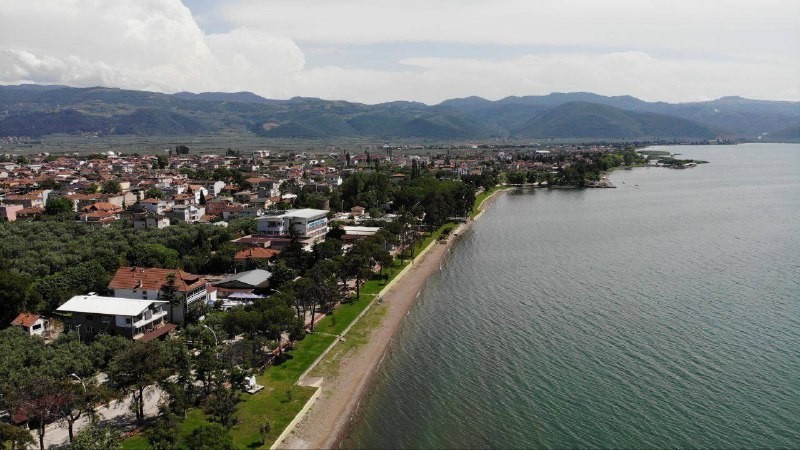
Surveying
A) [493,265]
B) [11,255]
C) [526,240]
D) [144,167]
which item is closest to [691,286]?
[493,265]

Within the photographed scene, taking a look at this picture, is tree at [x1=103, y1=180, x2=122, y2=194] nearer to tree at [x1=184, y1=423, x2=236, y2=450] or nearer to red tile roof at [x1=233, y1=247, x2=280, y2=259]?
red tile roof at [x1=233, y1=247, x2=280, y2=259]

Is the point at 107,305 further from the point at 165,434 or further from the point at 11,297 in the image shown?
the point at 165,434

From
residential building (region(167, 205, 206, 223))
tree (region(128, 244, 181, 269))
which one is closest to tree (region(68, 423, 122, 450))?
tree (region(128, 244, 181, 269))

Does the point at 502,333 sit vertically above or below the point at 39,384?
below

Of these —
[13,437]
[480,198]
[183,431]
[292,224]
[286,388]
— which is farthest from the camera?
[480,198]

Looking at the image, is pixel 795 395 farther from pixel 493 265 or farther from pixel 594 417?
pixel 493 265

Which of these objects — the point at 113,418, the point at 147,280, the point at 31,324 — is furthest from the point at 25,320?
the point at 113,418
